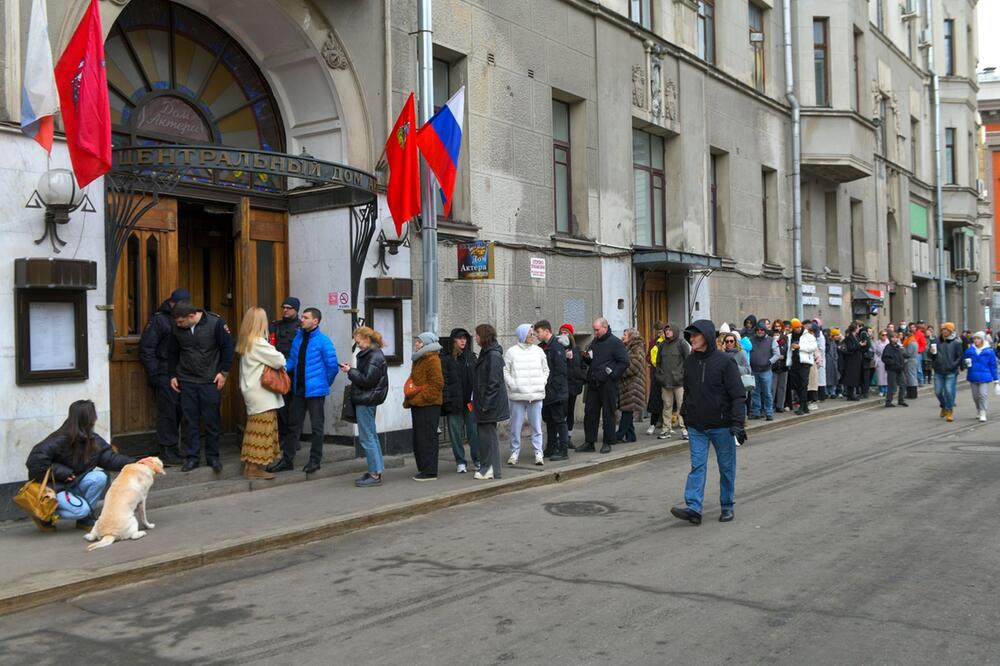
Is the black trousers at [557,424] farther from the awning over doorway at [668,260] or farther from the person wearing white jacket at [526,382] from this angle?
the awning over doorway at [668,260]

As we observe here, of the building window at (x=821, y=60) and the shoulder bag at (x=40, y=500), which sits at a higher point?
the building window at (x=821, y=60)

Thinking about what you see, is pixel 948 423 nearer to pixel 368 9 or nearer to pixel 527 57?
pixel 527 57

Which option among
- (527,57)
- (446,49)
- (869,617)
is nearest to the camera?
(869,617)

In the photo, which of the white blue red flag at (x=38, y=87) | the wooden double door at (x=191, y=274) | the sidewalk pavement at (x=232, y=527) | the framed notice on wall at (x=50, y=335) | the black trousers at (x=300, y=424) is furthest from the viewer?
the black trousers at (x=300, y=424)

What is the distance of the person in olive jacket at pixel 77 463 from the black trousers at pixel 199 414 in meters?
1.49

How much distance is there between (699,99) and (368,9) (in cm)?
1045

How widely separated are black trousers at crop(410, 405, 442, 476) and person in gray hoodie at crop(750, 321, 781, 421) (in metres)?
8.91

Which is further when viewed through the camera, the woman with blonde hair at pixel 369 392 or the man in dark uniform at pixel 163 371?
the woman with blonde hair at pixel 369 392

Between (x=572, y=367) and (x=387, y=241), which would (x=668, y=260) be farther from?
(x=387, y=241)

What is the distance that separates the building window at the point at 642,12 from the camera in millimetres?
18922

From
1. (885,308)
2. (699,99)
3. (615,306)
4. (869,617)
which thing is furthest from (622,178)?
(885,308)

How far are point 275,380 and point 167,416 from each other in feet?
3.95

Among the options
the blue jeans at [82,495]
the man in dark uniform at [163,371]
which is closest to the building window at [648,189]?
the man in dark uniform at [163,371]

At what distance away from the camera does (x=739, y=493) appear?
9.98 m
